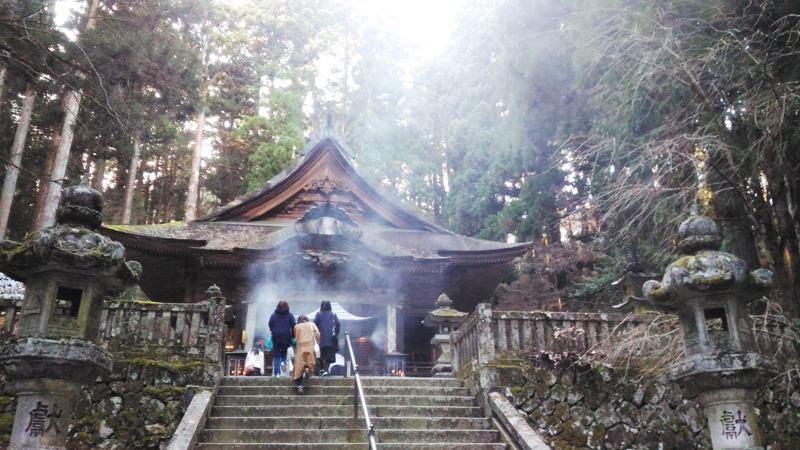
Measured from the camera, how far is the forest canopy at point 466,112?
7.83 meters

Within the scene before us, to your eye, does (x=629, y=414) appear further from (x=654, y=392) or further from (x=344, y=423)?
(x=344, y=423)

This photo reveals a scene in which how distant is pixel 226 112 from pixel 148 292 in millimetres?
14450

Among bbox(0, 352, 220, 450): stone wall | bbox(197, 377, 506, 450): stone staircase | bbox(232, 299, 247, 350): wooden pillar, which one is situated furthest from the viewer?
bbox(232, 299, 247, 350): wooden pillar

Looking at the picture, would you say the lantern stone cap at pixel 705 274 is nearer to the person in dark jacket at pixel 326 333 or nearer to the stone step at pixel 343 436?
the stone step at pixel 343 436

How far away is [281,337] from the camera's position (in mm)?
9320

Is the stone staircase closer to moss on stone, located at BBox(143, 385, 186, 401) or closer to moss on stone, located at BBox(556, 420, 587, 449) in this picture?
moss on stone, located at BBox(143, 385, 186, 401)

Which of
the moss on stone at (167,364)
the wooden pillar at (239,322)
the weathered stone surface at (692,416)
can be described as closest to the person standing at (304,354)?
the moss on stone at (167,364)

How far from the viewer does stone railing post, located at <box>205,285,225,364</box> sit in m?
7.90

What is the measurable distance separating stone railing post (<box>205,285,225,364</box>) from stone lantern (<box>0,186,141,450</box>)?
229cm

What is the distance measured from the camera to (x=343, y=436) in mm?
6973

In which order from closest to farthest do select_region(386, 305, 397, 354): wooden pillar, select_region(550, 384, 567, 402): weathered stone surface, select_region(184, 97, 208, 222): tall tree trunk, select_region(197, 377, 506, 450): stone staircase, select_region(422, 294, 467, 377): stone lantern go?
select_region(197, 377, 506, 450): stone staircase < select_region(550, 384, 567, 402): weathered stone surface < select_region(422, 294, 467, 377): stone lantern < select_region(386, 305, 397, 354): wooden pillar < select_region(184, 97, 208, 222): tall tree trunk

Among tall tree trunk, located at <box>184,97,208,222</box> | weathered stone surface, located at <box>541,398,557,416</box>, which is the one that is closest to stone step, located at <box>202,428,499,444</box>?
weathered stone surface, located at <box>541,398,557,416</box>

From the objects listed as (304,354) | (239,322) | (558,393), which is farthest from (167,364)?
(239,322)

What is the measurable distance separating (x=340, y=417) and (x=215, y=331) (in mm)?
2142
